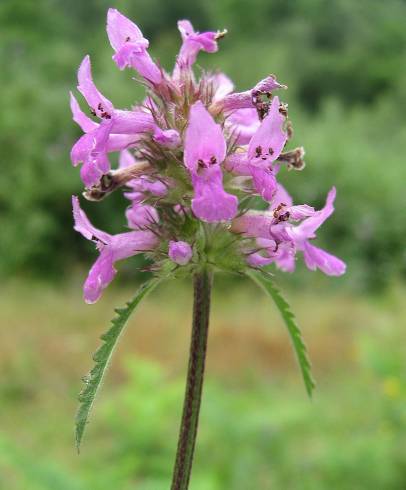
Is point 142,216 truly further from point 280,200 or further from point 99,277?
point 280,200

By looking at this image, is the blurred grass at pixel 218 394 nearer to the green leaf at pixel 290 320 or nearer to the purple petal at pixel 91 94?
the green leaf at pixel 290 320

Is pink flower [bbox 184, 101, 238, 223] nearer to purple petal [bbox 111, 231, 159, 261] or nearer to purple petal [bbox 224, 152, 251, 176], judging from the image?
purple petal [bbox 224, 152, 251, 176]

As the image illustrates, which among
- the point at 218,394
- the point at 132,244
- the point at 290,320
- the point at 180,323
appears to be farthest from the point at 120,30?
the point at 180,323

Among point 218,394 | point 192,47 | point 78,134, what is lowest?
point 218,394

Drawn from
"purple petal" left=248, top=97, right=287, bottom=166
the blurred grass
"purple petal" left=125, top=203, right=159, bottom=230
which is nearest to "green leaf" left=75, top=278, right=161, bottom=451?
"purple petal" left=125, top=203, right=159, bottom=230

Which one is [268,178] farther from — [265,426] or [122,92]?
→ [122,92]

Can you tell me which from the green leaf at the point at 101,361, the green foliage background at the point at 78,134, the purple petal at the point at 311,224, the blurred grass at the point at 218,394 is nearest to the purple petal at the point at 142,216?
the green leaf at the point at 101,361

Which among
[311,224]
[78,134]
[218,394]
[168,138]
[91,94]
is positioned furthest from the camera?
[78,134]
